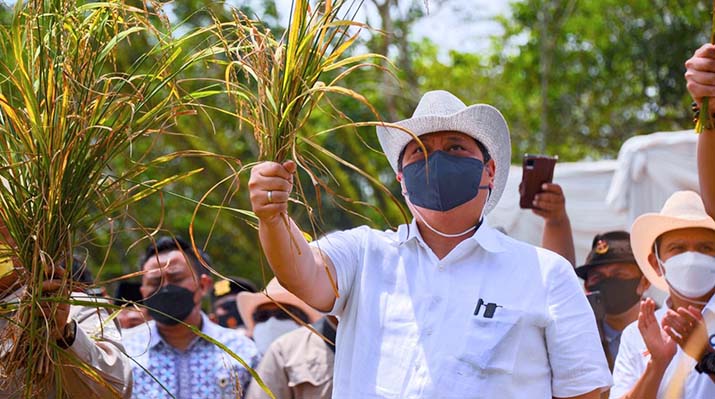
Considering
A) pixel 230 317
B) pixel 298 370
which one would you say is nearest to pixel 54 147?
pixel 298 370

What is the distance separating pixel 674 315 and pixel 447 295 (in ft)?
3.69

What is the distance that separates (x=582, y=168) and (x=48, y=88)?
7195mm

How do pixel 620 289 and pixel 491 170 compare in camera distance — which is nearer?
pixel 491 170

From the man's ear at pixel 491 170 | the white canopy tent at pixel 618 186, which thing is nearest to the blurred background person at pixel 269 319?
the white canopy tent at pixel 618 186

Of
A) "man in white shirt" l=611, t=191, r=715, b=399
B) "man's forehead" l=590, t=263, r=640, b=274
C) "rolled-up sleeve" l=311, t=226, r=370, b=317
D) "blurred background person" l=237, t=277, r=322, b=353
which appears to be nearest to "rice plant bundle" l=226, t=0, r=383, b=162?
"rolled-up sleeve" l=311, t=226, r=370, b=317

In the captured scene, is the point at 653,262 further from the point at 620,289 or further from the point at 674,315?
the point at 674,315

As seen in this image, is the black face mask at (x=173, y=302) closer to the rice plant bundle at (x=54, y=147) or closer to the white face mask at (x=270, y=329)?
the white face mask at (x=270, y=329)

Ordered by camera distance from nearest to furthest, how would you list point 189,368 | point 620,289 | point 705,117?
point 705,117, point 189,368, point 620,289

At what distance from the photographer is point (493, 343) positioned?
3217 mm

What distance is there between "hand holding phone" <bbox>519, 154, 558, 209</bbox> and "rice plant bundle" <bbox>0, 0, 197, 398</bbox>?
2221mm

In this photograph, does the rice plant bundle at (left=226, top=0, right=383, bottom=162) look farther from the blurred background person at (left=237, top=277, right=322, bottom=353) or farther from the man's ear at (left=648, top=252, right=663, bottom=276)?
the blurred background person at (left=237, top=277, right=322, bottom=353)

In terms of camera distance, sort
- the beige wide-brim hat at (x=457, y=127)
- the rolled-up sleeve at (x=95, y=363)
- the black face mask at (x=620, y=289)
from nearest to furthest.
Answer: the rolled-up sleeve at (x=95, y=363) < the beige wide-brim hat at (x=457, y=127) < the black face mask at (x=620, y=289)

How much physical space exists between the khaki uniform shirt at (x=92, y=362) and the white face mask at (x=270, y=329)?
2.71m

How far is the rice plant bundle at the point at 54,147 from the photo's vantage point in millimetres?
2906
